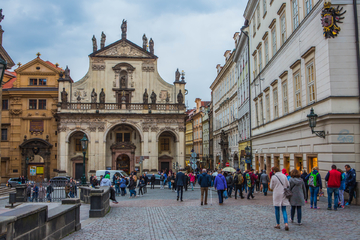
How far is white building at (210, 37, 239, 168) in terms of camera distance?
4292 centimetres

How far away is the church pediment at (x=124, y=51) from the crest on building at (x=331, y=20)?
3931 cm

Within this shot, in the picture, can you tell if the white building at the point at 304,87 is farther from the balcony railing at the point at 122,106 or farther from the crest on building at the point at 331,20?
the balcony railing at the point at 122,106

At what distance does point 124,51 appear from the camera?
51.8 metres

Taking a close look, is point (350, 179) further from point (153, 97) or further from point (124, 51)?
point (124, 51)

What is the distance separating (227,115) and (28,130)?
2782 centimetres

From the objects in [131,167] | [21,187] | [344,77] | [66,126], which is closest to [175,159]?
[131,167]

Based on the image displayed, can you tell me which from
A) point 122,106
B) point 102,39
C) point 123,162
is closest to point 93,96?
point 122,106

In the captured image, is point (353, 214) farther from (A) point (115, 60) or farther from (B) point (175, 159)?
(A) point (115, 60)

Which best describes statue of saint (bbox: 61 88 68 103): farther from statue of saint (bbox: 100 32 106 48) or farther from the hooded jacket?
the hooded jacket

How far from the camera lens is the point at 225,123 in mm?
49781

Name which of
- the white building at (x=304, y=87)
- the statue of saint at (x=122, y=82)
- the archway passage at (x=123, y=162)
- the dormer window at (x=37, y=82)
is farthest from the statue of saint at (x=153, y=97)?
the white building at (x=304, y=87)

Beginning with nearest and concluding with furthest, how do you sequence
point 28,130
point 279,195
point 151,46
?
1. point 279,195
2. point 28,130
3. point 151,46

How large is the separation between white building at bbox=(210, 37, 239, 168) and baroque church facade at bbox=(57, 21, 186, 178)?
5807 millimetres

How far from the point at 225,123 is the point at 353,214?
38373mm
